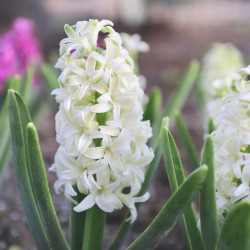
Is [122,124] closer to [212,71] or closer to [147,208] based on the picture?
[147,208]

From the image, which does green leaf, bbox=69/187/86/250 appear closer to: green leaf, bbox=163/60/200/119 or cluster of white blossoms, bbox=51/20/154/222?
cluster of white blossoms, bbox=51/20/154/222

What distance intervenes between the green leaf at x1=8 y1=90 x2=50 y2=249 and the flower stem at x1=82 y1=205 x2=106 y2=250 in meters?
0.11

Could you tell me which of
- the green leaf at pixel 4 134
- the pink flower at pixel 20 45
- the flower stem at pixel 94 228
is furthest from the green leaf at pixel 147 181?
the pink flower at pixel 20 45

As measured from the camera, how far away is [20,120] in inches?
37.8

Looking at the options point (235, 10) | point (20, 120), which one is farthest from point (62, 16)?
point (20, 120)

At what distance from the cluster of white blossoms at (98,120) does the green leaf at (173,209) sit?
0.29 feet

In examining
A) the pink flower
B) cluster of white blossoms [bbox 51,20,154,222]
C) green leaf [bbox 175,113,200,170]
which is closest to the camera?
cluster of white blossoms [bbox 51,20,154,222]

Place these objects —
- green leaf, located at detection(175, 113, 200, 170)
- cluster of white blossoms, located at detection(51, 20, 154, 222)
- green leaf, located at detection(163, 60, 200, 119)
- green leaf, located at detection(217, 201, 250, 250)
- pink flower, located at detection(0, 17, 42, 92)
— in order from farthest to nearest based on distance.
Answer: pink flower, located at detection(0, 17, 42, 92) → green leaf, located at detection(163, 60, 200, 119) → green leaf, located at detection(175, 113, 200, 170) → cluster of white blossoms, located at detection(51, 20, 154, 222) → green leaf, located at detection(217, 201, 250, 250)

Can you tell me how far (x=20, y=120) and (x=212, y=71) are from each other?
1.34 metres

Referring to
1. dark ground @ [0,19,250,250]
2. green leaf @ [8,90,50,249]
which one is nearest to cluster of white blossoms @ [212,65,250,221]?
green leaf @ [8,90,50,249]

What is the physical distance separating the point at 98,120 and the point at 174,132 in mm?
2154

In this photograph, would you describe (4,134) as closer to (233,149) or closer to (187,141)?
Answer: (187,141)

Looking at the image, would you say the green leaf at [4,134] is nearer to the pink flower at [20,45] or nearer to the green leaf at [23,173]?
the green leaf at [23,173]

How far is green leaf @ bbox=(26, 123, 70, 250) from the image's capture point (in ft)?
2.82
